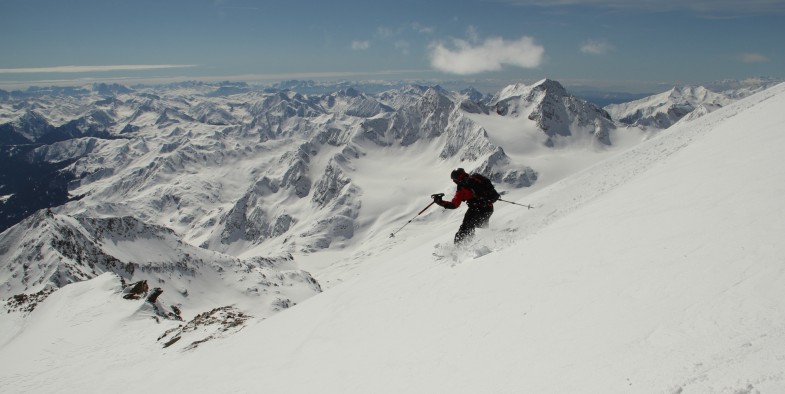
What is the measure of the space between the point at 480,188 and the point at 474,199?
1.62 feet

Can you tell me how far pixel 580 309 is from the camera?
6.99 m

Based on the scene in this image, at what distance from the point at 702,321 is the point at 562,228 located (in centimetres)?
655

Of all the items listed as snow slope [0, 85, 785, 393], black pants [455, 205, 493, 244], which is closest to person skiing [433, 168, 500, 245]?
black pants [455, 205, 493, 244]

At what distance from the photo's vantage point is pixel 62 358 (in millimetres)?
23578

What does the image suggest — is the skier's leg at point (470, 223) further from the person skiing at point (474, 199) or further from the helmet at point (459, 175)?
the helmet at point (459, 175)

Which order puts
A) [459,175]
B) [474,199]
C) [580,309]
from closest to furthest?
[580,309] < [474,199] < [459,175]

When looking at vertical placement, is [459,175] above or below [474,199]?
above

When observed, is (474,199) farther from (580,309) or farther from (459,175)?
(580,309)

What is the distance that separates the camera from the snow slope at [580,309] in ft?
17.2

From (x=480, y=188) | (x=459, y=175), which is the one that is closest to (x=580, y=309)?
(x=480, y=188)

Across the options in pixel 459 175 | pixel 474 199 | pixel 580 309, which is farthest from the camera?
pixel 459 175

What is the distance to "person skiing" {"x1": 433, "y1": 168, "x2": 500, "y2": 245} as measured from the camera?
16.1m

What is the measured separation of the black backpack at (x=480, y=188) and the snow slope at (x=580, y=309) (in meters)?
1.22

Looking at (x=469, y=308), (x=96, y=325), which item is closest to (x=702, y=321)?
(x=469, y=308)
